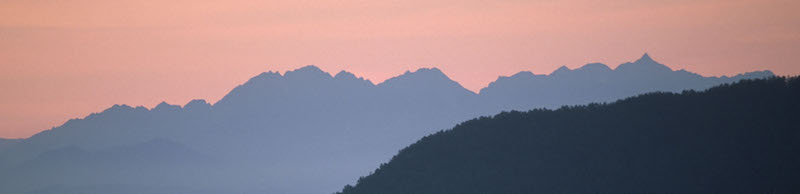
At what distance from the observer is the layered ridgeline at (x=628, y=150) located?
376ft

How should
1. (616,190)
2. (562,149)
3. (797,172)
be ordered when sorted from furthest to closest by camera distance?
1. (562,149)
2. (616,190)
3. (797,172)

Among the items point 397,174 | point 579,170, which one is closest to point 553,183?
point 579,170

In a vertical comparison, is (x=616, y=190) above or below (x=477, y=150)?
below

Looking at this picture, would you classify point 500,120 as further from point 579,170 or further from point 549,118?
point 579,170

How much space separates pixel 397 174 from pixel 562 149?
2067 centimetres

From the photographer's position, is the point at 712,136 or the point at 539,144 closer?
the point at 712,136

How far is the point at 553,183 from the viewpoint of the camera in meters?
126

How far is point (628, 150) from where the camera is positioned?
126m

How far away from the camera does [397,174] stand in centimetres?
14062

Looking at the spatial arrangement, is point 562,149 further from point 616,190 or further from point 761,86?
point 761,86

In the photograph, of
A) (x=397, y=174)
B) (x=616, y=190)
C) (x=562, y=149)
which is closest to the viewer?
(x=616, y=190)

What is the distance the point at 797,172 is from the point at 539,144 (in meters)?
33.1

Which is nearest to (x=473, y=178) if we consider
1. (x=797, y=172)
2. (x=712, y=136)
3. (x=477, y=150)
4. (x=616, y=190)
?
(x=477, y=150)

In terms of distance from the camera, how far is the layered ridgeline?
11469cm
